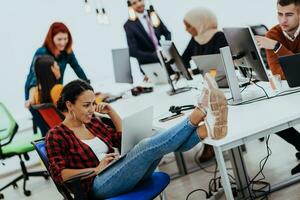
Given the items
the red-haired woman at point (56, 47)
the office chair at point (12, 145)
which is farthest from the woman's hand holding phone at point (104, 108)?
the office chair at point (12, 145)

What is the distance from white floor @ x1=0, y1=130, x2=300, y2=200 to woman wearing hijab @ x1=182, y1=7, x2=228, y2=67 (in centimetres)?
100

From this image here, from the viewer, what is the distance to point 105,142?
271cm

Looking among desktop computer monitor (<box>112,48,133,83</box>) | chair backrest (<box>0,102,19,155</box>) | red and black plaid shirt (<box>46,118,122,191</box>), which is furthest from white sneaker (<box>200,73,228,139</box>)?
chair backrest (<box>0,102,19,155</box>)

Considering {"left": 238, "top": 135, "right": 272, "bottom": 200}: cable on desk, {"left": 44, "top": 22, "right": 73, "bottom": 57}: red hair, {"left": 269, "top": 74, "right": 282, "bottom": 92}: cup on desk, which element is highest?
{"left": 44, "top": 22, "right": 73, "bottom": 57}: red hair

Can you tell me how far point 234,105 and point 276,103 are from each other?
1.01 ft

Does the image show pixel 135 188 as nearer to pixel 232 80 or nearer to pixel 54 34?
pixel 232 80

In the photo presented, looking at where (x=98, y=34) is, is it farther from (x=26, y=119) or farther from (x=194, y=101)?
(x=194, y=101)

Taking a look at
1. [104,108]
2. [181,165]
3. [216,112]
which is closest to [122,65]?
[181,165]

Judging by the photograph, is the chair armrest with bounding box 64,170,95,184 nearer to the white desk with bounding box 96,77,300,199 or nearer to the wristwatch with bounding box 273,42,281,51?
the white desk with bounding box 96,77,300,199

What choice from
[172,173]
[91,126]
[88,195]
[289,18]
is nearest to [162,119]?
[91,126]

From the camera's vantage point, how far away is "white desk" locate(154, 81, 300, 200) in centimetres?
216

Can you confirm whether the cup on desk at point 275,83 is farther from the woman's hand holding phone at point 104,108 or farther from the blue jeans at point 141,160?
the woman's hand holding phone at point 104,108

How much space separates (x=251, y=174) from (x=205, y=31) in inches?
57.0

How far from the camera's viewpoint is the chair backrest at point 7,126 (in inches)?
194
